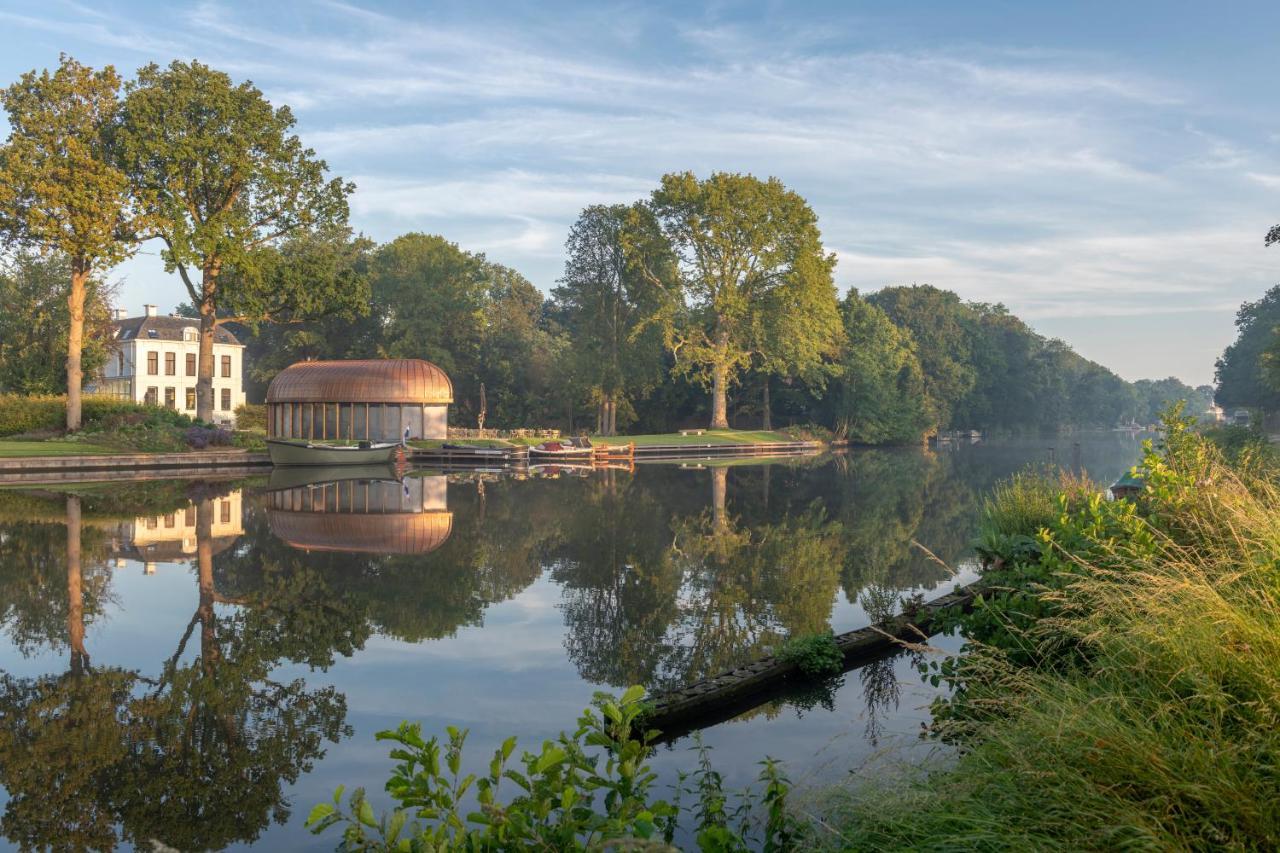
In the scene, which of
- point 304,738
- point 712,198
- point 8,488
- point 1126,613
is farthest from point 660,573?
point 712,198

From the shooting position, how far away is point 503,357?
7450 cm

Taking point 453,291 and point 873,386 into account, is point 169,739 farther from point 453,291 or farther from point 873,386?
point 873,386

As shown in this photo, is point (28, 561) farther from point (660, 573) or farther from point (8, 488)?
point (8, 488)

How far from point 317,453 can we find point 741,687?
34.5 meters

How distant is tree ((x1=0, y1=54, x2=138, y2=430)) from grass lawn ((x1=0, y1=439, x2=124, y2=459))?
277 centimetres

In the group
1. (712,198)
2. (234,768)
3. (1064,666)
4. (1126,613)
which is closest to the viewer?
(1126,613)

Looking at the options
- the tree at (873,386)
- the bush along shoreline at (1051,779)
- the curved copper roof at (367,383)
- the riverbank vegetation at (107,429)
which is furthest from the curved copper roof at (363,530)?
the tree at (873,386)

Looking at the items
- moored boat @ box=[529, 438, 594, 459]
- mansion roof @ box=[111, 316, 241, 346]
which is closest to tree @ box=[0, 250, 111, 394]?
mansion roof @ box=[111, 316, 241, 346]

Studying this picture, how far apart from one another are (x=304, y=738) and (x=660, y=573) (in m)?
8.46

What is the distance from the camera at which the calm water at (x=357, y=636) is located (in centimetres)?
717

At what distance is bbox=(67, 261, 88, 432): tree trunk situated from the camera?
41469mm

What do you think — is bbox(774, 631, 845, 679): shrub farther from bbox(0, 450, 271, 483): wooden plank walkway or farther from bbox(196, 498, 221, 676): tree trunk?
bbox(0, 450, 271, 483): wooden plank walkway

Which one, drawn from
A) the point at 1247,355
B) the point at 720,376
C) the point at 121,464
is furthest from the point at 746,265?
the point at 1247,355

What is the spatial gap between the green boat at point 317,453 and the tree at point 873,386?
1685 inches
